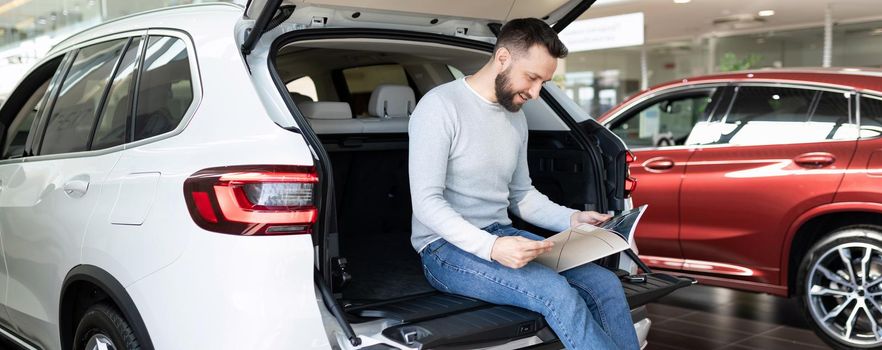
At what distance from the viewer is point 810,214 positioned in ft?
14.2

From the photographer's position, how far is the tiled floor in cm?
450

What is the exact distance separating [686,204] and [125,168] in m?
3.41

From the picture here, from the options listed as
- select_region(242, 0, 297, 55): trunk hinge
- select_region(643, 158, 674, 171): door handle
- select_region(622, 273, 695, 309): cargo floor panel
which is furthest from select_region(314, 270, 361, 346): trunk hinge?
select_region(643, 158, 674, 171): door handle

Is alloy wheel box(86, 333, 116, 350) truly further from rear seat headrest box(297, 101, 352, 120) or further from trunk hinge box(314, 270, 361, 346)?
rear seat headrest box(297, 101, 352, 120)

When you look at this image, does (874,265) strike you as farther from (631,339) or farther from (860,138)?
(631,339)

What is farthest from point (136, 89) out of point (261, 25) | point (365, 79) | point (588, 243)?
point (365, 79)

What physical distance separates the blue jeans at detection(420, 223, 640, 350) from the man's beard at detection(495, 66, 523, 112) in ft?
1.35

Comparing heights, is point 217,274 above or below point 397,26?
below

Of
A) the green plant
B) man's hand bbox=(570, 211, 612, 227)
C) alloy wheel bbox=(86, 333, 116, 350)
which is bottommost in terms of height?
alloy wheel bbox=(86, 333, 116, 350)

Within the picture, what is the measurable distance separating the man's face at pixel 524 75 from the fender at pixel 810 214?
228 cm

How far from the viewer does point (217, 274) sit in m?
2.08

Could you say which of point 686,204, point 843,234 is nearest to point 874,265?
point 843,234

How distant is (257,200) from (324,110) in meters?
1.19

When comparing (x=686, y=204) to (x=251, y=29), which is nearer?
(x=251, y=29)
